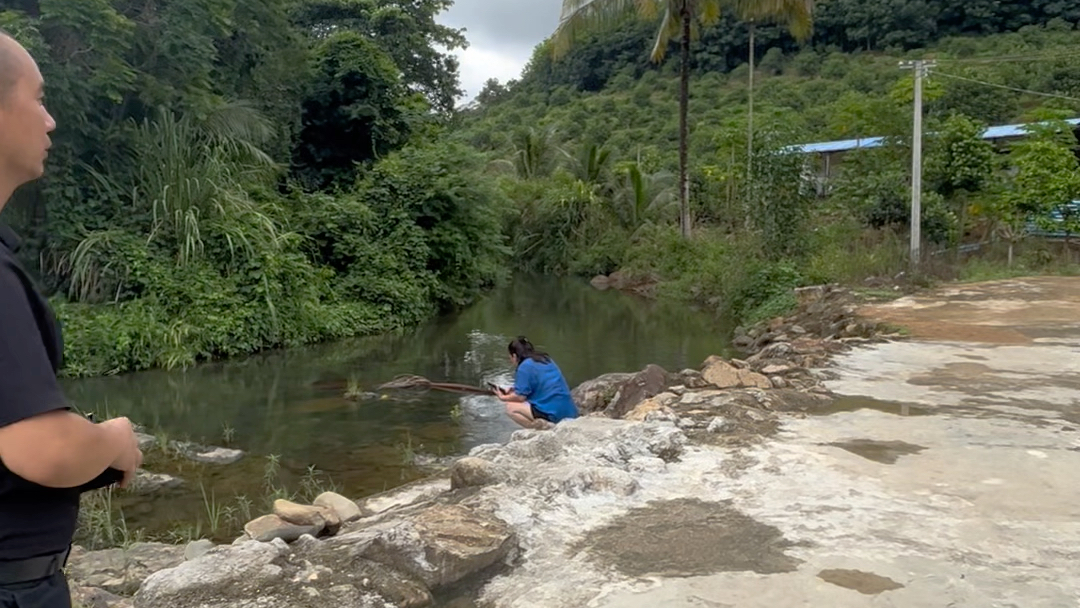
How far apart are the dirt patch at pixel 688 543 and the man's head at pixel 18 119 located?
2.66 m

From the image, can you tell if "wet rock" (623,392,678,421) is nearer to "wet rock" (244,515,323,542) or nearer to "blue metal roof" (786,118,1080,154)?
"wet rock" (244,515,323,542)

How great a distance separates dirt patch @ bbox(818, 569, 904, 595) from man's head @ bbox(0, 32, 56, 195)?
3015mm

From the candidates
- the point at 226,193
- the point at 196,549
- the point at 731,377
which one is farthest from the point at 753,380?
the point at 226,193

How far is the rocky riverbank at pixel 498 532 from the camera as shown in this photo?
132 inches

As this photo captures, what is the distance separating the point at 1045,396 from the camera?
6871 mm

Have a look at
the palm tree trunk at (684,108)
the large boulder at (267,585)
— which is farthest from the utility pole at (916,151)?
the large boulder at (267,585)

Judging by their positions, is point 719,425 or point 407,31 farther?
point 407,31

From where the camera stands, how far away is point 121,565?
15.0ft

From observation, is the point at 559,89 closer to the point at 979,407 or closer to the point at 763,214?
the point at 763,214

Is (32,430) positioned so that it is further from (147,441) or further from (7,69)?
(147,441)

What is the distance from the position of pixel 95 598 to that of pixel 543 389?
150 inches

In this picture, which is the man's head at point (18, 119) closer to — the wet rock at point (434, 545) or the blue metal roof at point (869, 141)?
the wet rock at point (434, 545)

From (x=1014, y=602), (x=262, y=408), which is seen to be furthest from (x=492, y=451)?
(x=262, y=408)

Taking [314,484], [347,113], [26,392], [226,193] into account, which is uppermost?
[347,113]
